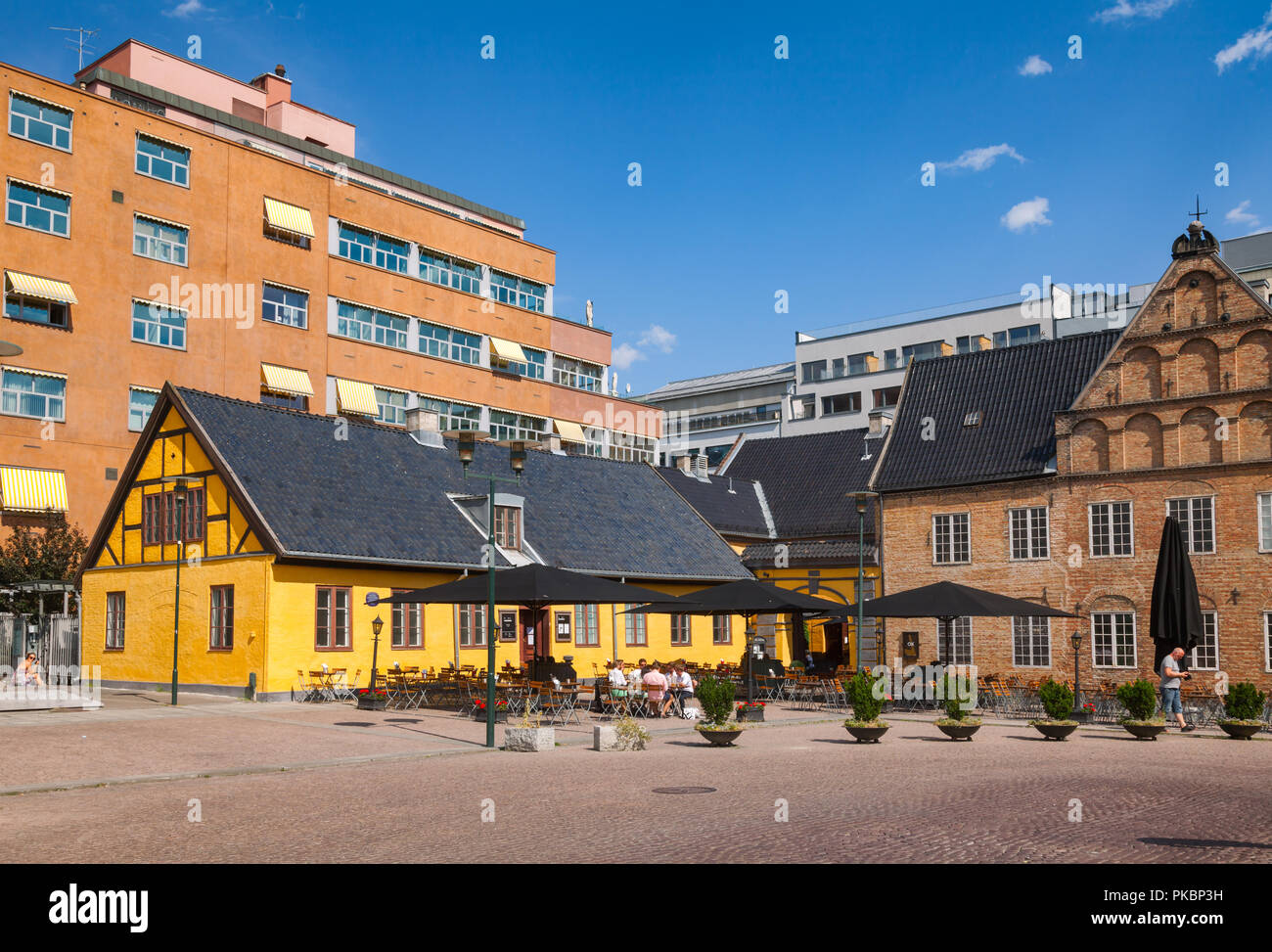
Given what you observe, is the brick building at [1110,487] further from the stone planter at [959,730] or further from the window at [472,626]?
the window at [472,626]

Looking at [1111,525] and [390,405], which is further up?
[390,405]

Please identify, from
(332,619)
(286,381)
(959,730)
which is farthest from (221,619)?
(286,381)

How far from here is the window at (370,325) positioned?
53.9m

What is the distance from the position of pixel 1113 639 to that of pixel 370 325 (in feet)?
115

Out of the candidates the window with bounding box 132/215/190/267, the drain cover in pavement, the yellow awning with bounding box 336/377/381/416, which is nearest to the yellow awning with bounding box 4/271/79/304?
the window with bounding box 132/215/190/267

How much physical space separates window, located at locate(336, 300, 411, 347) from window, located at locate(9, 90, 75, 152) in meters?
13.2

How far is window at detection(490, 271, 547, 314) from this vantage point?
205ft

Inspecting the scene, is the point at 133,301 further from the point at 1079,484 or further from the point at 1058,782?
the point at 1058,782

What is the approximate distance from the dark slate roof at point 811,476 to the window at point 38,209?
30.0m

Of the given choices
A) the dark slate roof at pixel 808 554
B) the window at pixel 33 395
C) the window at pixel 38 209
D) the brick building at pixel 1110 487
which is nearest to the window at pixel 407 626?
the brick building at pixel 1110 487

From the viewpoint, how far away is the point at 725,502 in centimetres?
5006

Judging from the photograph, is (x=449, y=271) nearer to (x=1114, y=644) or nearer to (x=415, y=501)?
(x=415, y=501)
